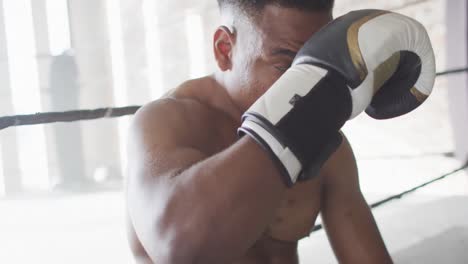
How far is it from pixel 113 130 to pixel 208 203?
2.51m

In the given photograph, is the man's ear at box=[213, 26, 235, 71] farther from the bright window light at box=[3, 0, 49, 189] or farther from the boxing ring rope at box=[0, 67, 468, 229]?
the bright window light at box=[3, 0, 49, 189]

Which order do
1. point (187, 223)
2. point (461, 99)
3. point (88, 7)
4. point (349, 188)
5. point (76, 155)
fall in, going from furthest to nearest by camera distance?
1. point (461, 99)
2. point (76, 155)
3. point (88, 7)
4. point (349, 188)
5. point (187, 223)

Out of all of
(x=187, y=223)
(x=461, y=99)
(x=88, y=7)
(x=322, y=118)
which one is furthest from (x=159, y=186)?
(x=461, y=99)

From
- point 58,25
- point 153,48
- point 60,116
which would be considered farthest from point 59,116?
point 153,48

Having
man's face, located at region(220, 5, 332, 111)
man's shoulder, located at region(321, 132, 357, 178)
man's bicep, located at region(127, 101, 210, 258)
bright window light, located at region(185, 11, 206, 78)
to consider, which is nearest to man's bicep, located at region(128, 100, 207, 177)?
man's bicep, located at region(127, 101, 210, 258)

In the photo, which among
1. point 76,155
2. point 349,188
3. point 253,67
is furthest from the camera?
point 76,155

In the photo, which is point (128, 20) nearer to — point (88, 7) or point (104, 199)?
point (88, 7)

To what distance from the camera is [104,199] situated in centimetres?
279

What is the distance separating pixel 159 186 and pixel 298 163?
0.15m

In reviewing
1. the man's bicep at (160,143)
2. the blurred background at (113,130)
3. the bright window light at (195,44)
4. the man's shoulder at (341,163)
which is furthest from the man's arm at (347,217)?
the bright window light at (195,44)

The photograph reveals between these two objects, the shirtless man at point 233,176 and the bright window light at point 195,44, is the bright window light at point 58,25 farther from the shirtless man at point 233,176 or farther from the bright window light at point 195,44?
the shirtless man at point 233,176

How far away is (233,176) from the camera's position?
50cm

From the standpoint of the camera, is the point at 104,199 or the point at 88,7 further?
the point at 104,199

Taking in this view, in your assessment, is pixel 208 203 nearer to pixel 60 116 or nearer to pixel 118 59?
pixel 60 116
